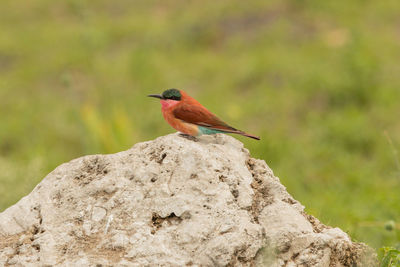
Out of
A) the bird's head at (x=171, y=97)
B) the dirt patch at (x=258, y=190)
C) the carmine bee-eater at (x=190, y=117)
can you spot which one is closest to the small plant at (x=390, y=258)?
the dirt patch at (x=258, y=190)

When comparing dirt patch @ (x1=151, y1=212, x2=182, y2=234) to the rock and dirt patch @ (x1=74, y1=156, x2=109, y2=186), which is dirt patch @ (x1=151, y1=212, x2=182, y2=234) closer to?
the rock

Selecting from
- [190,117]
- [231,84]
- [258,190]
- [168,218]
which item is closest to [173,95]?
[190,117]

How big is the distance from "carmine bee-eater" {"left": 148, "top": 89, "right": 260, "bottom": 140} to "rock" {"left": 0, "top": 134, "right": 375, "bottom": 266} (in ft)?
0.86

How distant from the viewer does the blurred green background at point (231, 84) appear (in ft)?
22.6

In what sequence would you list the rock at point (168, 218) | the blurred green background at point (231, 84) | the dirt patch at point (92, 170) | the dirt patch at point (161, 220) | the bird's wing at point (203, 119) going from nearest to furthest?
the rock at point (168, 218)
the dirt patch at point (161, 220)
the dirt patch at point (92, 170)
the bird's wing at point (203, 119)
the blurred green background at point (231, 84)

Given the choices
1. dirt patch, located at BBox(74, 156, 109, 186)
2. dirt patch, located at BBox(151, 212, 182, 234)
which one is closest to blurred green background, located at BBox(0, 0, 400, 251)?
dirt patch, located at BBox(74, 156, 109, 186)

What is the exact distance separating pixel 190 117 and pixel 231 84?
22.2ft

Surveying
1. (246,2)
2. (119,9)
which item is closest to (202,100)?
(246,2)

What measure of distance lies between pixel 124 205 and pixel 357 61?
272 inches

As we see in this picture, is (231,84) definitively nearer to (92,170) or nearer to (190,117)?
(190,117)

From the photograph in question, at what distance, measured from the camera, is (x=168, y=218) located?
2914mm

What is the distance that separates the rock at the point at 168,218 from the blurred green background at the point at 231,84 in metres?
2.09

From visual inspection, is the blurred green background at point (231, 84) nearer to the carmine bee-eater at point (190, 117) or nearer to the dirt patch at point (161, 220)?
the carmine bee-eater at point (190, 117)

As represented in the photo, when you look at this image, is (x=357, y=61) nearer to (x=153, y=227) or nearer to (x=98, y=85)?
(x=98, y=85)
